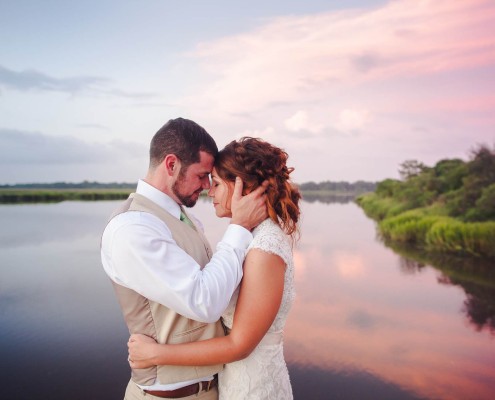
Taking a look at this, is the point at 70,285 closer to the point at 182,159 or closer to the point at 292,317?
the point at 292,317

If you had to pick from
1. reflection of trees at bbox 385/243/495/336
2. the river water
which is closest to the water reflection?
the river water

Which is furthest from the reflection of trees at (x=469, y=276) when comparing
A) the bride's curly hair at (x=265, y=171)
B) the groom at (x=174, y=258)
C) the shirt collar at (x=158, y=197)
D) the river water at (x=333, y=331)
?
the shirt collar at (x=158, y=197)

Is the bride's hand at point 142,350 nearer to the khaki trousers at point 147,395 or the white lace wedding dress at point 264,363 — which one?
the khaki trousers at point 147,395

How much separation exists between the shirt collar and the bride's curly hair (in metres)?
0.29

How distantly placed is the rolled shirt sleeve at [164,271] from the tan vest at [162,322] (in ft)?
0.30

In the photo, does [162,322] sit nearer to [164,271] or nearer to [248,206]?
[164,271]

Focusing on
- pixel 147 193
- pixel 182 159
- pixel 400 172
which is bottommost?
pixel 147 193

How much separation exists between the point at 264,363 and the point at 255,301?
1.39 ft

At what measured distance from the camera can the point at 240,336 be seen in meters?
1.75

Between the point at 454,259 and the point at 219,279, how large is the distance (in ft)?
46.8

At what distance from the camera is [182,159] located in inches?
79.6

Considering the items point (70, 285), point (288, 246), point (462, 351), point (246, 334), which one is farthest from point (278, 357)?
point (70, 285)

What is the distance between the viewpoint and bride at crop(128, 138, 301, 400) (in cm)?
174

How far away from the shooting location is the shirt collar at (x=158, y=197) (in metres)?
1.90
